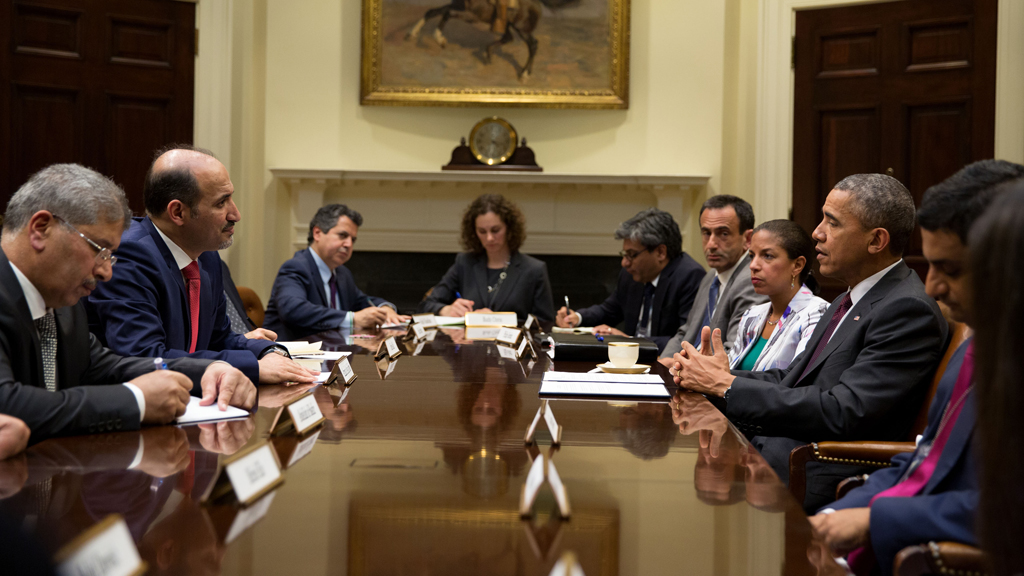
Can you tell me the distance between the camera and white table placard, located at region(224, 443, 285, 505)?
3.61 ft

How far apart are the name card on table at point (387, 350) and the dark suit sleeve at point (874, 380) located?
4.33 ft

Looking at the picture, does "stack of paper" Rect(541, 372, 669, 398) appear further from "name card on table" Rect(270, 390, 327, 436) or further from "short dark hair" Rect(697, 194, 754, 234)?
"short dark hair" Rect(697, 194, 754, 234)

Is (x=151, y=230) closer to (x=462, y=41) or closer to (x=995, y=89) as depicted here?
(x=462, y=41)

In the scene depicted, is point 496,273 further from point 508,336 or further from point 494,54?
point 494,54

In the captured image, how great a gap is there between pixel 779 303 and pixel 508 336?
3.74 ft

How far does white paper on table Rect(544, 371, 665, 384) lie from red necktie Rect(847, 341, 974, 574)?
874 millimetres

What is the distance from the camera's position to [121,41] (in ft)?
18.7

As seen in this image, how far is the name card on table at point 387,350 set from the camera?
282 cm

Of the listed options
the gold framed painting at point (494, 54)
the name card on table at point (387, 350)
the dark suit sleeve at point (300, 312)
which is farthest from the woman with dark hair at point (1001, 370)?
the gold framed painting at point (494, 54)

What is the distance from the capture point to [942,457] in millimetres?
1326

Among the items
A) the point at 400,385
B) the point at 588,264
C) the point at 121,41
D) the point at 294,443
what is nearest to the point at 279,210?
the point at 121,41

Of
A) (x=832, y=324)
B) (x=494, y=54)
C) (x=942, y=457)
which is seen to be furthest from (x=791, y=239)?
(x=494, y=54)

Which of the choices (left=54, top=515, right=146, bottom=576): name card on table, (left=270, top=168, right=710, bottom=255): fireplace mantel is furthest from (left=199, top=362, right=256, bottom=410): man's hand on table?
(left=270, top=168, right=710, bottom=255): fireplace mantel

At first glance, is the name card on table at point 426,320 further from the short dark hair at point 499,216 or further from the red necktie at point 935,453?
the red necktie at point 935,453
